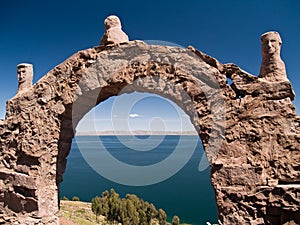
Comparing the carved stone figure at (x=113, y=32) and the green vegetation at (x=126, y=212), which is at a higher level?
the carved stone figure at (x=113, y=32)

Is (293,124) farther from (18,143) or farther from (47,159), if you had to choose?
(18,143)

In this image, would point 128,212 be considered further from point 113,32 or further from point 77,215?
point 113,32

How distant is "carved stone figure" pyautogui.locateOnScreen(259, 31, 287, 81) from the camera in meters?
5.05

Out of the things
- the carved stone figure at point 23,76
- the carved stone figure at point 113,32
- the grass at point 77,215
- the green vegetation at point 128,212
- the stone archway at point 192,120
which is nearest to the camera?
the stone archway at point 192,120

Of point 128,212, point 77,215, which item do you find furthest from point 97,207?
point 77,215

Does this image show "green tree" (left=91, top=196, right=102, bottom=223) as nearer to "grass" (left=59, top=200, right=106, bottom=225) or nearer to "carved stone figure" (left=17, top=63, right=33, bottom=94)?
"grass" (left=59, top=200, right=106, bottom=225)

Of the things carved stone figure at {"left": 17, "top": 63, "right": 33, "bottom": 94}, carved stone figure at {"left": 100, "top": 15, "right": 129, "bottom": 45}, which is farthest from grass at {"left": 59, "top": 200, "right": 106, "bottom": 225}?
carved stone figure at {"left": 100, "top": 15, "right": 129, "bottom": 45}

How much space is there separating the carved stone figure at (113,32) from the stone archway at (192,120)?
20 centimetres

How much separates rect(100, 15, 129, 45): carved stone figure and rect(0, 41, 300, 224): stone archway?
0.65 ft

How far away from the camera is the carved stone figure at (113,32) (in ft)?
19.5

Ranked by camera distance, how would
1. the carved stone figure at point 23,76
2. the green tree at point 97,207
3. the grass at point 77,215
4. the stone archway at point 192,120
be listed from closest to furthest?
the stone archway at point 192,120 → the carved stone figure at point 23,76 → the grass at point 77,215 → the green tree at point 97,207

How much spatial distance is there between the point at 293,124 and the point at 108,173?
45.6 metres

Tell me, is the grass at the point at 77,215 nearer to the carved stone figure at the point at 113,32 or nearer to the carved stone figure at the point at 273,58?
the carved stone figure at the point at 113,32

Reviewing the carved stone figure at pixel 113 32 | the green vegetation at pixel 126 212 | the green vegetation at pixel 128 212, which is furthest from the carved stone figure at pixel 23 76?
the green vegetation at pixel 128 212
